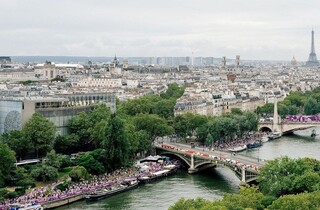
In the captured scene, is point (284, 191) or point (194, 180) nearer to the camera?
point (284, 191)

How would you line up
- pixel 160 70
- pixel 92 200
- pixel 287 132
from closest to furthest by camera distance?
pixel 92 200 < pixel 287 132 < pixel 160 70

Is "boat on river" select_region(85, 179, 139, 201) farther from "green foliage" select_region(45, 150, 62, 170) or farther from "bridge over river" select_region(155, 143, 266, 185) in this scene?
"bridge over river" select_region(155, 143, 266, 185)

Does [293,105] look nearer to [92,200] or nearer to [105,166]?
[105,166]

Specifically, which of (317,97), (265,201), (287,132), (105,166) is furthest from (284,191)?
(317,97)

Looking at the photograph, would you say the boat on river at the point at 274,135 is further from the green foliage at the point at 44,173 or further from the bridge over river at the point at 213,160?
the green foliage at the point at 44,173

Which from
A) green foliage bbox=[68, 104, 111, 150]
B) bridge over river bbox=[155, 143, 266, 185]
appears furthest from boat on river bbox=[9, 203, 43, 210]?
bridge over river bbox=[155, 143, 266, 185]

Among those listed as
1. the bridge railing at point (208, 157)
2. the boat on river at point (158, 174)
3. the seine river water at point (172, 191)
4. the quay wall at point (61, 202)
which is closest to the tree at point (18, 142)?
the quay wall at point (61, 202)
